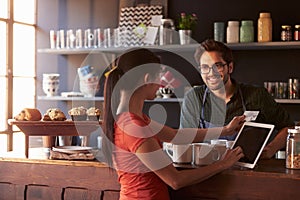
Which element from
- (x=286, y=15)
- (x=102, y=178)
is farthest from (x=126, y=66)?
(x=286, y=15)

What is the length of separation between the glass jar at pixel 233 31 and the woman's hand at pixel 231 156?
2433 mm

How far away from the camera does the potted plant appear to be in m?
4.59

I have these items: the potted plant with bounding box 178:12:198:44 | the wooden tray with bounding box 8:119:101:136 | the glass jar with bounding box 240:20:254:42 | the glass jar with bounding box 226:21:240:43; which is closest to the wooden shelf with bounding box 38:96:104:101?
the potted plant with bounding box 178:12:198:44

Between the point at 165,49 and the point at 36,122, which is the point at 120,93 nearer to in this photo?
the point at 36,122

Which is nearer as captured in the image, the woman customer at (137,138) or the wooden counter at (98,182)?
the woman customer at (137,138)

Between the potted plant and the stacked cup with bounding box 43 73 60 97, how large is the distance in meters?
1.39

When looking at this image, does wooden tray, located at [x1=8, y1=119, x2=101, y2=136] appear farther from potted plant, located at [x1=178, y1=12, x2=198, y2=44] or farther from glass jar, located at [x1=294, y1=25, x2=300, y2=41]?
glass jar, located at [x1=294, y1=25, x2=300, y2=41]

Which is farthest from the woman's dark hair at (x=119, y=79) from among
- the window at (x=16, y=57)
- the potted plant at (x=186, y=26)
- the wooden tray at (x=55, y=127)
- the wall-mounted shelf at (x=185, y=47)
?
the window at (x=16, y=57)

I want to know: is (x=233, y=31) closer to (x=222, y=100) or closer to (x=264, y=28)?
(x=264, y=28)

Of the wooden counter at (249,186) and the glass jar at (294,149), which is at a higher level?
the glass jar at (294,149)

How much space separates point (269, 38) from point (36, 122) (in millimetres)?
2528

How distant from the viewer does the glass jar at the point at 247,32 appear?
14.4 feet

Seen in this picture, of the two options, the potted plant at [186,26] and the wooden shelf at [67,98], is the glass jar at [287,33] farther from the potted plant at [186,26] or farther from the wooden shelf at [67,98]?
the wooden shelf at [67,98]

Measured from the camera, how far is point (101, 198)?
236cm
